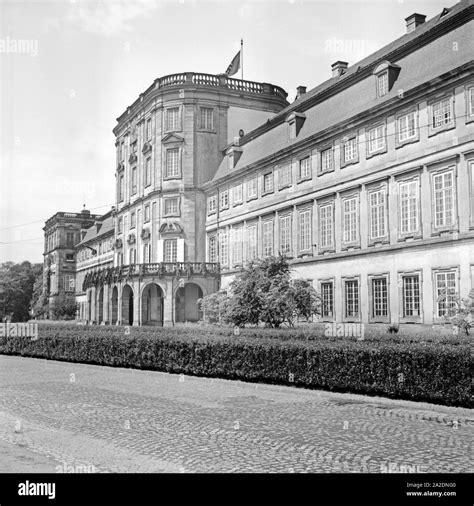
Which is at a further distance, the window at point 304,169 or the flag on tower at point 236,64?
the flag on tower at point 236,64

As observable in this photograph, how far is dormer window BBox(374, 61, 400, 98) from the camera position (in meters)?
30.8

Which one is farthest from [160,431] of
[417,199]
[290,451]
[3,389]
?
[417,199]

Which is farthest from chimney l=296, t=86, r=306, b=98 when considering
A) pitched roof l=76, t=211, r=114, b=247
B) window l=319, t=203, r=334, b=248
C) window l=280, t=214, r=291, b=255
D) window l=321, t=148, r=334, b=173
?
pitched roof l=76, t=211, r=114, b=247

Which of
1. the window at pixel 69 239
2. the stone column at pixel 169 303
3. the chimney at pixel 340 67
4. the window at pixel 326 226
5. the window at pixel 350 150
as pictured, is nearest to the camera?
the window at pixel 350 150

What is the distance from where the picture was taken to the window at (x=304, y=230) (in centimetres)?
3675

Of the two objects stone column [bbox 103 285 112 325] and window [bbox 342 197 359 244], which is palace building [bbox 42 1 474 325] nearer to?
window [bbox 342 197 359 244]

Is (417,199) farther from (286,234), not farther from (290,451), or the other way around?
(290,451)

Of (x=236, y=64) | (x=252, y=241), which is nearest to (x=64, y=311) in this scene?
(x=236, y=64)

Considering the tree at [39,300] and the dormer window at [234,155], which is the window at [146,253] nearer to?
the dormer window at [234,155]

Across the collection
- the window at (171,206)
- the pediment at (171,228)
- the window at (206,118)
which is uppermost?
the window at (206,118)

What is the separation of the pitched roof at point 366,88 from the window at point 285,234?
4608 millimetres

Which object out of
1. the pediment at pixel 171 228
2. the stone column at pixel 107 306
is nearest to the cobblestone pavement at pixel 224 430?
the pediment at pixel 171 228

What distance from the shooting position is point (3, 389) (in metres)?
15.9

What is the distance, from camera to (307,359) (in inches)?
615
